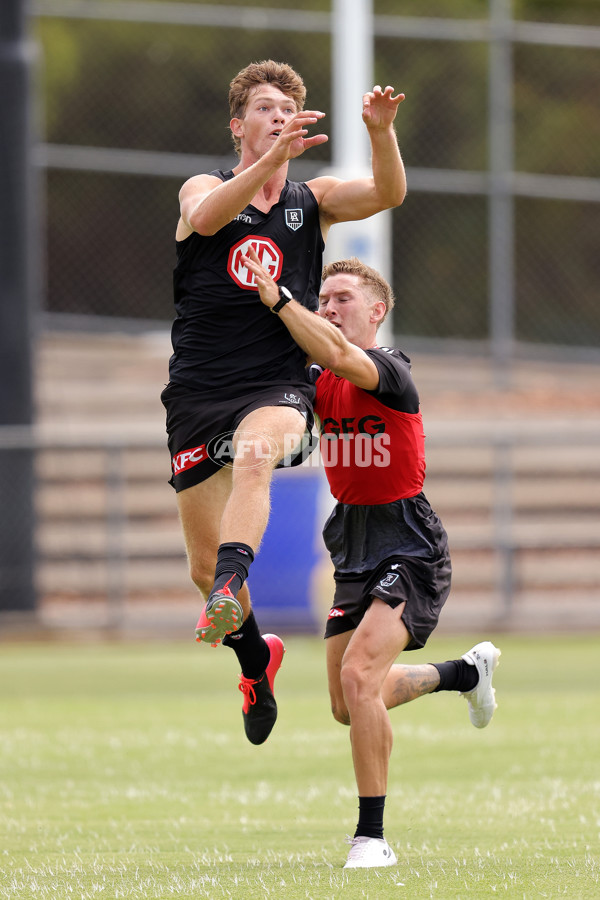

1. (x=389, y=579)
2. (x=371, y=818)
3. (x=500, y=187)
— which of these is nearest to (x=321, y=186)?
(x=389, y=579)

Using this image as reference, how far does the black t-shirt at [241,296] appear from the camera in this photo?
20.7 ft

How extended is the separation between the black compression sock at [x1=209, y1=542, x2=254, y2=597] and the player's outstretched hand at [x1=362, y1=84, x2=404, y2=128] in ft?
5.76

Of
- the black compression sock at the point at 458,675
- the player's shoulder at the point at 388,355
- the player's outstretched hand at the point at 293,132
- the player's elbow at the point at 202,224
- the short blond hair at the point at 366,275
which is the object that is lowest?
the black compression sock at the point at 458,675

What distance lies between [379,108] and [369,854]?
289 cm

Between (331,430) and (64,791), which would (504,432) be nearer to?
(64,791)

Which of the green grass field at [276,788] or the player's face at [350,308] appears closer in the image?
the green grass field at [276,788]

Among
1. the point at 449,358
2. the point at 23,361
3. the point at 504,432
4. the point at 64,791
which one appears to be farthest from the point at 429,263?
the point at 64,791

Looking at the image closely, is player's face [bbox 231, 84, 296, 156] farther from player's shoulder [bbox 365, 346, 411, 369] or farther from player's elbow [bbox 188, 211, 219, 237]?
player's shoulder [bbox 365, 346, 411, 369]

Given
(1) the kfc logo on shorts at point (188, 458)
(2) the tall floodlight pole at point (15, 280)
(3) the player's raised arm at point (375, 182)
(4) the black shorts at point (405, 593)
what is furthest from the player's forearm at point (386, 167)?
(2) the tall floodlight pole at point (15, 280)

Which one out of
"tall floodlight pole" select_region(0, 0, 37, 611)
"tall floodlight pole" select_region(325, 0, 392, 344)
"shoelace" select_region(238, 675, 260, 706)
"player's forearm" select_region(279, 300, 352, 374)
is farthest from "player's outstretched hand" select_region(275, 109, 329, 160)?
"tall floodlight pole" select_region(0, 0, 37, 611)

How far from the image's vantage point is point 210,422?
633cm

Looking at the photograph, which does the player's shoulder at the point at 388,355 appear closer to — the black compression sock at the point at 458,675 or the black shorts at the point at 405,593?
the black shorts at the point at 405,593

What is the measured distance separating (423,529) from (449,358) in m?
13.0

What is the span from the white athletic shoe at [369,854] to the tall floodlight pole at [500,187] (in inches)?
495
